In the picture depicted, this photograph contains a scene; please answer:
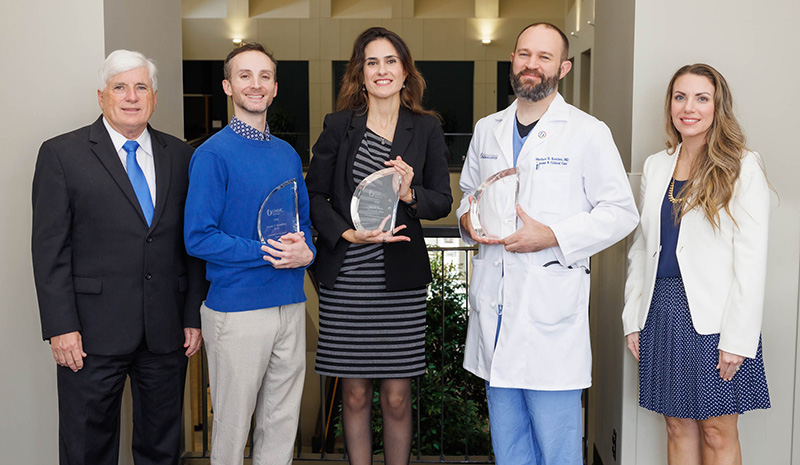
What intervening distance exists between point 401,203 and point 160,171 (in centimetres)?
82

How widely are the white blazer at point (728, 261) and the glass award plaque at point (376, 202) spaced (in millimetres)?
891

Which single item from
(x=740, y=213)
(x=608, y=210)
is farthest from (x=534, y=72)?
(x=740, y=213)

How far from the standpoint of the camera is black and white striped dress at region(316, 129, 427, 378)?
247 cm

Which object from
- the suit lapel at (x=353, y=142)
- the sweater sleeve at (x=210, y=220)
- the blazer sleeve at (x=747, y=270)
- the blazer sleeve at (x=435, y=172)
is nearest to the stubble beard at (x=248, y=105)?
the sweater sleeve at (x=210, y=220)

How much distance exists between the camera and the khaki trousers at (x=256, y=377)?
7.59 feet

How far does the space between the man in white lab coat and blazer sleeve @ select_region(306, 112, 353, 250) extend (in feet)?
1.64

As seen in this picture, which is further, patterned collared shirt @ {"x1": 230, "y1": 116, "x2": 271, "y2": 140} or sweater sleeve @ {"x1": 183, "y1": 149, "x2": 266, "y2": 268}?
patterned collared shirt @ {"x1": 230, "y1": 116, "x2": 271, "y2": 140}

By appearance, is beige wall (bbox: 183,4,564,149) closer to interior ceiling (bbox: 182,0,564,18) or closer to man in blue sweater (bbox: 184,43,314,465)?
interior ceiling (bbox: 182,0,564,18)

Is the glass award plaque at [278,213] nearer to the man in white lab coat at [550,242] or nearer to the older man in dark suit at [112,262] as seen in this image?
the older man in dark suit at [112,262]

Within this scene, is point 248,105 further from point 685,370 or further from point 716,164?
point 685,370

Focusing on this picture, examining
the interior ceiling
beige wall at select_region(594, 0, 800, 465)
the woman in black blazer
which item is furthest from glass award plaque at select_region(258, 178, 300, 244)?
the interior ceiling

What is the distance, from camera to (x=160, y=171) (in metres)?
2.43
